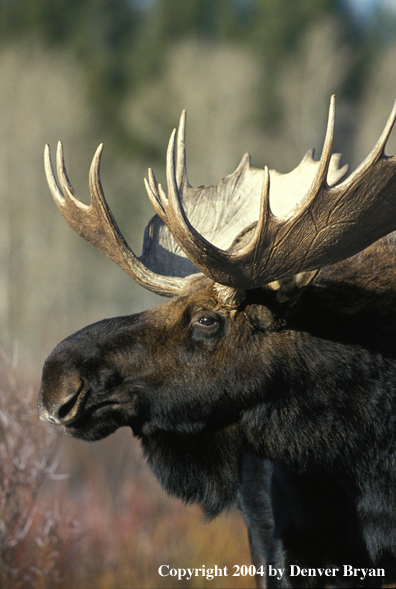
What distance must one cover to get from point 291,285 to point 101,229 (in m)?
0.90

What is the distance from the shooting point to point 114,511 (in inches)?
199

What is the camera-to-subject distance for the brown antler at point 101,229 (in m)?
2.75

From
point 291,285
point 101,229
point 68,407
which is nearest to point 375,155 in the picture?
point 291,285

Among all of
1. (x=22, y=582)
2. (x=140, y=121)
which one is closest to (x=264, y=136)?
(x=140, y=121)

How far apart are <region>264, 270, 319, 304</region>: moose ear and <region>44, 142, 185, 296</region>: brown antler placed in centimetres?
53

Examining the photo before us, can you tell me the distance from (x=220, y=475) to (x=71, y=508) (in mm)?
2625

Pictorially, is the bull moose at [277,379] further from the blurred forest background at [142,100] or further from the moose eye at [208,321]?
the blurred forest background at [142,100]

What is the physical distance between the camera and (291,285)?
2494 millimetres

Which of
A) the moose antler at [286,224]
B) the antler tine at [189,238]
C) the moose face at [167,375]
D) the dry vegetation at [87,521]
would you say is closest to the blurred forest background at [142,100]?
the dry vegetation at [87,521]

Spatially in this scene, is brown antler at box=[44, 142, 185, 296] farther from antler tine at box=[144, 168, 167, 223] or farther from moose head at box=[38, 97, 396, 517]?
antler tine at box=[144, 168, 167, 223]

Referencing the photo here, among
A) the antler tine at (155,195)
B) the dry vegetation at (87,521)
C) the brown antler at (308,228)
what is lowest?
the dry vegetation at (87,521)

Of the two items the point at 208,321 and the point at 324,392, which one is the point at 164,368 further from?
the point at 324,392

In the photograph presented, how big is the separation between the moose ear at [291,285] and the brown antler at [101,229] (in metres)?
0.53

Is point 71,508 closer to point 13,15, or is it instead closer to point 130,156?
point 130,156
